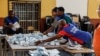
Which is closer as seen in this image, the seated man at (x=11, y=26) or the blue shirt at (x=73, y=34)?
the blue shirt at (x=73, y=34)

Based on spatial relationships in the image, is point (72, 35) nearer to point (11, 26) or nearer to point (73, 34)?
point (73, 34)

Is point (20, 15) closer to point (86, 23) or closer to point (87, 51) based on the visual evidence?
point (86, 23)

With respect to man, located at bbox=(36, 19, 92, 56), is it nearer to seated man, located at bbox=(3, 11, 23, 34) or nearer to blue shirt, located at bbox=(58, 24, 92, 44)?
blue shirt, located at bbox=(58, 24, 92, 44)

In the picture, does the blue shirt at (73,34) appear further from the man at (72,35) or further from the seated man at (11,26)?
the seated man at (11,26)

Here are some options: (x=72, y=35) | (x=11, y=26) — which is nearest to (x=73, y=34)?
(x=72, y=35)

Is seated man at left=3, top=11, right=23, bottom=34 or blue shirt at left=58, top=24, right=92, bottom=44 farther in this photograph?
seated man at left=3, top=11, right=23, bottom=34

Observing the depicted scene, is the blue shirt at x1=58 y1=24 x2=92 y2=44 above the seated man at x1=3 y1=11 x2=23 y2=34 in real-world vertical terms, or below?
above

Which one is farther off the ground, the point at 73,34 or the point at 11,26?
the point at 73,34

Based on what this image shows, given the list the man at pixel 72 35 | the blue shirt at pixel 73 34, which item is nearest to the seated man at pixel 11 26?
the man at pixel 72 35

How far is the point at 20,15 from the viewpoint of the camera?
9.84m

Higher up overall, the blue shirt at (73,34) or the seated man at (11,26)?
the blue shirt at (73,34)

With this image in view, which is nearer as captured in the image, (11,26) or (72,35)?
(72,35)

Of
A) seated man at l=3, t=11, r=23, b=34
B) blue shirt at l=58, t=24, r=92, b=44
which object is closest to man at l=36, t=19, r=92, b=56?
blue shirt at l=58, t=24, r=92, b=44

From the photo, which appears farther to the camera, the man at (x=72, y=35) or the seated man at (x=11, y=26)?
the seated man at (x=11, y=26)
